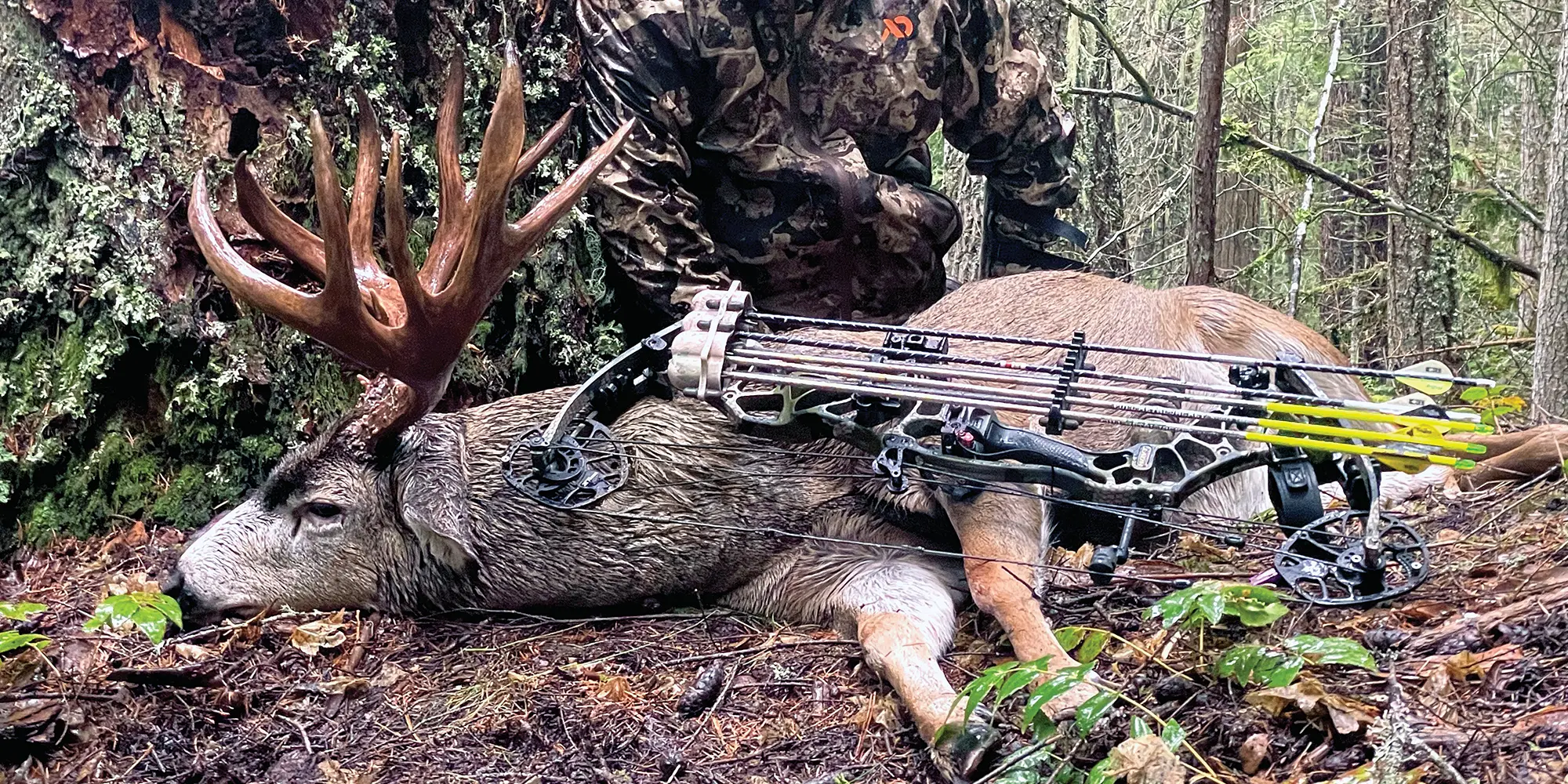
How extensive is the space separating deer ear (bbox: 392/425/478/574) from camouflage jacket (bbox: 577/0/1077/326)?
1.34m

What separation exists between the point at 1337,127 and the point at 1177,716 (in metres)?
9.50

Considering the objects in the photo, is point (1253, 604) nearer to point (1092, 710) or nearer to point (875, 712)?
point (1092, 710)

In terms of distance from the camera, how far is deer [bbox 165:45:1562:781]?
369 cm

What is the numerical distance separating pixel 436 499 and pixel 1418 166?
7.06 m

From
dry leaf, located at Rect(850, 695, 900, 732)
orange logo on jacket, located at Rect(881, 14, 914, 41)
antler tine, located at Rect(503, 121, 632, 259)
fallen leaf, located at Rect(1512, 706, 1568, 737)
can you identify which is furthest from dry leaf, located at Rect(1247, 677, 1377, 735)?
orange logo on jacket, located at Rect(881, 14, 914, 41)

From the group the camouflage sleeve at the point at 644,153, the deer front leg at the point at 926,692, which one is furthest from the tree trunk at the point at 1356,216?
the deer front leg at the point at 926,692

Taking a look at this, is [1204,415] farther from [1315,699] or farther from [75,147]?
[75,147]

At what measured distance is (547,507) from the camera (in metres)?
4.20

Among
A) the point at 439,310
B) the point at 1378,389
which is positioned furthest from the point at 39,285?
the point at 1378,389

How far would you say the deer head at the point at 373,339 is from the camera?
11.4 feet

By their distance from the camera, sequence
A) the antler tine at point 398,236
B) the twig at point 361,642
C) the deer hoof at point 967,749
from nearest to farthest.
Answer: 1. the deer hoof at point 967,749
2. the antler tine at point 398,236
3. the twig at point 361,642

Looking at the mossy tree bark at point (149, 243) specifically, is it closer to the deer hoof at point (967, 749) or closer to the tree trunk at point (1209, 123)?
the deer hoof at point (967, 749)

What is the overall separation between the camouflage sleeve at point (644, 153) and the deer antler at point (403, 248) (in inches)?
50.5

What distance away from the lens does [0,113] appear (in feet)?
14.3
